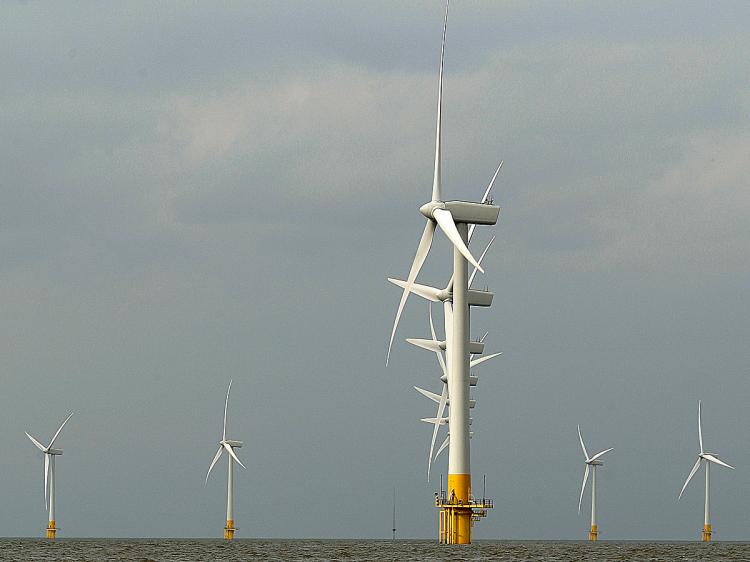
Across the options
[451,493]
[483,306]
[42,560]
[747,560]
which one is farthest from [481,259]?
[42,560]

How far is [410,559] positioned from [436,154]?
3442 centimetres

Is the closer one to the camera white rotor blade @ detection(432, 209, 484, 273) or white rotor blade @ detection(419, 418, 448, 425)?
white rotor blade @ detection(432, 209, 484, 273)

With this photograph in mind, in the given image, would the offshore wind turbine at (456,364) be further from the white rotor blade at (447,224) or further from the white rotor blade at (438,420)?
the white rotor blade at (438,420)

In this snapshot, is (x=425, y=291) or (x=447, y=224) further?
(x=425, y=291)

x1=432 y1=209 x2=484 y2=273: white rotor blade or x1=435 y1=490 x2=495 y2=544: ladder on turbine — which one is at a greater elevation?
x1=432 y1=209 x2=484 y2=273: white rotor blade

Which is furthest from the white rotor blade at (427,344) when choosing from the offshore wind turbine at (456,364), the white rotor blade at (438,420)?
the offshore wind turbine at (456,364)

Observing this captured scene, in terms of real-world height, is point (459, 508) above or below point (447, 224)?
below

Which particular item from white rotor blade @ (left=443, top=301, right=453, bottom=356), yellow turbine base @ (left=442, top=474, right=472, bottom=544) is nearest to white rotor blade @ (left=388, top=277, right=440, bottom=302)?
white rotor blade @ (left=443, top=301, right=453, bottom=356)

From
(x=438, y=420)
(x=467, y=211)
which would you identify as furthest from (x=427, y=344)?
(x=467, y=211)

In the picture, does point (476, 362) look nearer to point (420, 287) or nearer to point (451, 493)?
point (420, 287)

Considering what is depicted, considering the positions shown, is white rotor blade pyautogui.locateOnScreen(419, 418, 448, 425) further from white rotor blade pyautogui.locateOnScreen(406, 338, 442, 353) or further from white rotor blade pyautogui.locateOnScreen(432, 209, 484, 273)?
white rotor blade pyautogui.locateOnScreen(432, 209, 484, 273)

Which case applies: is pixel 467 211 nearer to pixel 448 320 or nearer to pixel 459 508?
pixel 448 320

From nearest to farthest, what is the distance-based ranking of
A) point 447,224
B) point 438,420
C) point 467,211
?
1. point 447,224
2. point 467,211
3. point 438,420

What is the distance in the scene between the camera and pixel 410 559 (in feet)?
364
